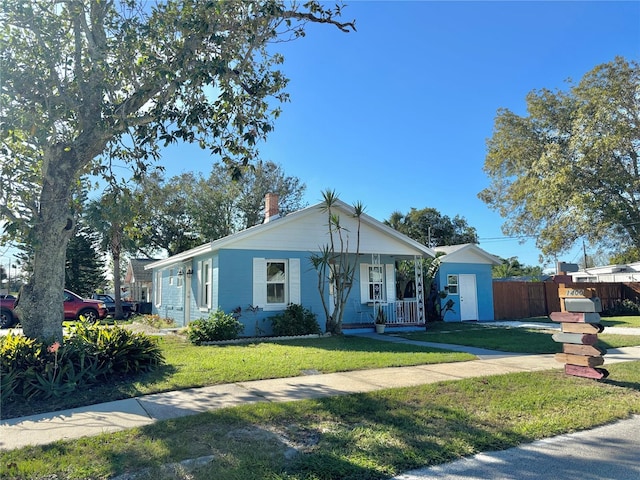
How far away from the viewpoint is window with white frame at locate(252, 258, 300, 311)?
13742 millimetres

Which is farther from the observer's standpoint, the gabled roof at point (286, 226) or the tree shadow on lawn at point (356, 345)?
the gabled roof at point (286, 226)

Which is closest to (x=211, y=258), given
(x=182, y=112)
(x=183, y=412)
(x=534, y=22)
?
(x=182, y=112)

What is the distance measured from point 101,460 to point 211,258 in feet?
35.2

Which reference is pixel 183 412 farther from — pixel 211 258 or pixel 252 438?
pixel 211 258

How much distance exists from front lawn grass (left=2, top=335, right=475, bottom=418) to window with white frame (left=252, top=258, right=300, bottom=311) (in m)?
1.85

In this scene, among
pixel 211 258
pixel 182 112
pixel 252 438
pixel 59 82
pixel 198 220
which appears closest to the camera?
pixel 252 438

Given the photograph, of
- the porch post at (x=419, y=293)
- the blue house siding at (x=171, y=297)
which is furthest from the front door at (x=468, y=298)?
the blue house siding at (x=171, y=297)

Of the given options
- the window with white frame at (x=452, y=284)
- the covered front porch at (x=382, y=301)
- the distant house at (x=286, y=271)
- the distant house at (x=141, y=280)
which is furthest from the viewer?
the distant house at (x=141, y=280)

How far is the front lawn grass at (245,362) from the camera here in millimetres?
6266

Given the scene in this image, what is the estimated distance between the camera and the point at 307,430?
186 inches

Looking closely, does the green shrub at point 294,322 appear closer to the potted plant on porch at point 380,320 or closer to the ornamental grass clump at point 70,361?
the potted plant on porch at point 380,320

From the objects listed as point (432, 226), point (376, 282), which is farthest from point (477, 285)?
point (432, 226)

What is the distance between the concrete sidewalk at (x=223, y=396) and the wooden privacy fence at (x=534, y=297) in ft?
40.4

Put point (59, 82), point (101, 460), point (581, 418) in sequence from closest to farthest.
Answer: point (101, 460)
point (581, 418)
point (59, 82)
